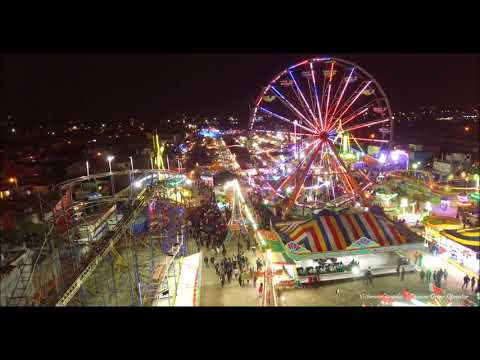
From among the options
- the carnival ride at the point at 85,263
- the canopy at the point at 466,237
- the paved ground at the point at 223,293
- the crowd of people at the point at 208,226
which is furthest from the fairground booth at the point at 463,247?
the carnival ride at the point at 85,263

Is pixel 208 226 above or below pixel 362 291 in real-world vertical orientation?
above

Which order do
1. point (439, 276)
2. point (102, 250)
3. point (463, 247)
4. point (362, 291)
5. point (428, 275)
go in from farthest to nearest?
point (428, 275) < point (463, 247) < point (362, 291) < point (439, 276) < point (102, 250)

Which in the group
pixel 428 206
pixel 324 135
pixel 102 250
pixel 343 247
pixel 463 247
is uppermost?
pixel 324 135

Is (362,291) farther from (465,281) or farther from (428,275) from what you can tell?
(465,281)

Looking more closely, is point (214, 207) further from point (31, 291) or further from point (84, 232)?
point (31, 291)

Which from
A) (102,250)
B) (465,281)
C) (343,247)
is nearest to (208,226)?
(343,247)

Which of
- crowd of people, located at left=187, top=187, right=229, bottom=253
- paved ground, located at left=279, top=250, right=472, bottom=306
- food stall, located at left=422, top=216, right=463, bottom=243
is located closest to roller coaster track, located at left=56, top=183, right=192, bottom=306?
crowd of people, located at left=187, top=187, right=229, bottom=253
